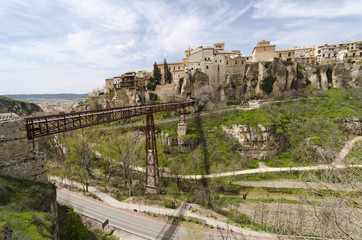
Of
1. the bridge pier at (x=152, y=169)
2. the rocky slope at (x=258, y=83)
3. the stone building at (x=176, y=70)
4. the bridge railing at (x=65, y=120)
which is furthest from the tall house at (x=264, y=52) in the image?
the bridge pier at (x=152, y=169)

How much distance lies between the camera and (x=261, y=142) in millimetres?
28469

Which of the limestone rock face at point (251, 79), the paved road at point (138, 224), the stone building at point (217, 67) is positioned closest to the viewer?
the paved road at point (138, 224)

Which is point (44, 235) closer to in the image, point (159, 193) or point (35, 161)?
point (35, 161)

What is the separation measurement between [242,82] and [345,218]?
39899 mm

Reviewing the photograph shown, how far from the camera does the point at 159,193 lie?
781 inches

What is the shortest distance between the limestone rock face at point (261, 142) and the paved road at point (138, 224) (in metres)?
16.6

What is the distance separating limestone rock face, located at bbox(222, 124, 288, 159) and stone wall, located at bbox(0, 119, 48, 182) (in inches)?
1086

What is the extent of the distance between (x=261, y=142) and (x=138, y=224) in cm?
2365

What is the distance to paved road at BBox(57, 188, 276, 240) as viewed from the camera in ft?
43.3

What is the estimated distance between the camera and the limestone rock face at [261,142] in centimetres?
2814

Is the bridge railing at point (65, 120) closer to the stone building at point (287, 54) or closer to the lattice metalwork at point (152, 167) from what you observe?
the lattice metalwork at point (152, 167)

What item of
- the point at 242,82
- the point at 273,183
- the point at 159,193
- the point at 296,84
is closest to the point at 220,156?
the point at 273,183

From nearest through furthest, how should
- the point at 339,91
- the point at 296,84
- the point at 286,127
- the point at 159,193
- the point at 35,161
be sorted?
the point at 35,161 → the point at 159,193 → the point at 286,127 → the point at 339,91 → the point at 296,84

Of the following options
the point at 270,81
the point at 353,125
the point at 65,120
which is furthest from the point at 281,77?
the point at 65,120
